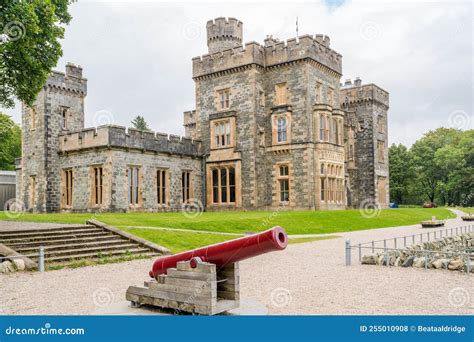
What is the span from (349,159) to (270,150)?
13090 millimetres

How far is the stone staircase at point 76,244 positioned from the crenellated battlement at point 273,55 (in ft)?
62.0

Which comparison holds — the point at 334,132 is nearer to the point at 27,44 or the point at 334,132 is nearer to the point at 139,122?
the point at 27,44

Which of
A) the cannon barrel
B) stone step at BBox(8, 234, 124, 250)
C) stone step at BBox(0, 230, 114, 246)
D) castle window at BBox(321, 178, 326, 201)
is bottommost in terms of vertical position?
stone step at BBox(8, 234, 124, 250)

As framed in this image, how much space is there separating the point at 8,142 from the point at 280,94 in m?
34.5

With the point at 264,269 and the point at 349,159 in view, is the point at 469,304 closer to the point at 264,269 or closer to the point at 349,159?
the point at 264,269

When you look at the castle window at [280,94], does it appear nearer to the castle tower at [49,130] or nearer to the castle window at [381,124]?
the castle tower at [49,130]

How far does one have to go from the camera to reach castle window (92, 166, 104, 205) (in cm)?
2888

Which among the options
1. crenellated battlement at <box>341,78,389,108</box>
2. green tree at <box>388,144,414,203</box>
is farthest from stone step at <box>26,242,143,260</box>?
green tree at <box>388,144,414,203</box>

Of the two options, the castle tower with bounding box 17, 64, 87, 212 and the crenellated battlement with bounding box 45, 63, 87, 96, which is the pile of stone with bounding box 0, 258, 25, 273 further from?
→ the crenellated battlement with bounding box 45, 63, 87, 96

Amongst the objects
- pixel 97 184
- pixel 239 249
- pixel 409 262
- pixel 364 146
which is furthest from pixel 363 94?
pixel 239 249

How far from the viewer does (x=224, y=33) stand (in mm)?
39375

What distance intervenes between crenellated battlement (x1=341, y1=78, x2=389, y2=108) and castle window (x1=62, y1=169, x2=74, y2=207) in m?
25.9

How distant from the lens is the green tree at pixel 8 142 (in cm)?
4697
